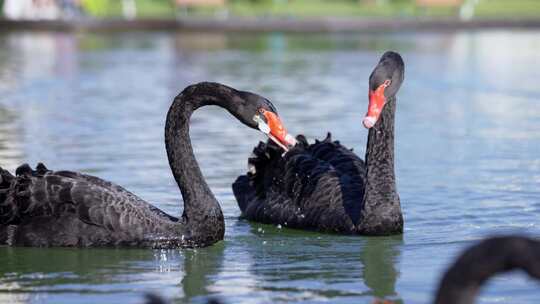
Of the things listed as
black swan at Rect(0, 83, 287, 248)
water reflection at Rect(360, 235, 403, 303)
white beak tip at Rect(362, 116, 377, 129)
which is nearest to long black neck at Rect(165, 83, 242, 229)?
black swan at Rect(0, 83, 287, 248)

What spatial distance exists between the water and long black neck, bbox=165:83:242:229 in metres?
0.22

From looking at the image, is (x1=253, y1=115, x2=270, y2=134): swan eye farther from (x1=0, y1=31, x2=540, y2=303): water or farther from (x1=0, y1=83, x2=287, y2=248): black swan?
(x1=0, y1=31, x2=540, y2=303): water

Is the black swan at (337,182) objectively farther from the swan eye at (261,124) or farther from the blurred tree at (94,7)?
the blurred tree at (94,7)

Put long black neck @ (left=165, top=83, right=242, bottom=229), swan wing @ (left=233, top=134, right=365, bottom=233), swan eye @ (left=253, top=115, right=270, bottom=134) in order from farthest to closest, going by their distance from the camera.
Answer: swan wing @ (left=233, top=134, right=365, bottom=233) → long black neck @ (left=165, top=83, right=242, bottom=229) → swan eye @ (left=253, top=115, right=270, bottom=134)

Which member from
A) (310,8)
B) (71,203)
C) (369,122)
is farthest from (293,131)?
(310,8)

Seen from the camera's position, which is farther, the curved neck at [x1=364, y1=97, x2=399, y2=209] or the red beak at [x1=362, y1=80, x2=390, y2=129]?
the curved neck at [x1=364, y1=97, x2=399, y2=209]

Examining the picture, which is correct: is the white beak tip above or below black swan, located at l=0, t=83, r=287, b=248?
above

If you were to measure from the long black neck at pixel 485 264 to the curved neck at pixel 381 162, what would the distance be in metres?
3.44

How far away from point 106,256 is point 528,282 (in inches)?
81.9

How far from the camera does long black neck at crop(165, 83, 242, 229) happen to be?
21.6 ft

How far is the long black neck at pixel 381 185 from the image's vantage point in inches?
270

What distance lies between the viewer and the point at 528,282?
18.7 ft

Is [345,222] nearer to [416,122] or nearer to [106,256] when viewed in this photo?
[106,256]

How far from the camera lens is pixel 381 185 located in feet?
22.7
